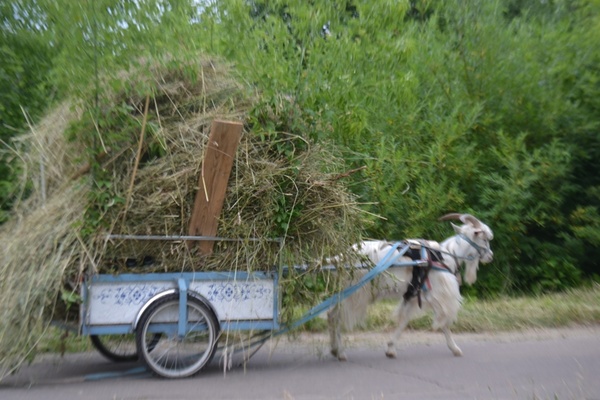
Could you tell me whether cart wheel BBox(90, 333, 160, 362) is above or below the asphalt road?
above

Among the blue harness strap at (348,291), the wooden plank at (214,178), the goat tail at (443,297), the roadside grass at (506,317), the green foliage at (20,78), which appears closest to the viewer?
the wooden plank at (214,178)

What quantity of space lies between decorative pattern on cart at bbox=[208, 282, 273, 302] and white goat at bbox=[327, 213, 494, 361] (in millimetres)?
1058

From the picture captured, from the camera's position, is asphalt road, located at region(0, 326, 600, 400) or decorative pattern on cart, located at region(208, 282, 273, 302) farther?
decorative pattern on cart, located at region(208, 282, 273, 302)

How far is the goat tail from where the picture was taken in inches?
321

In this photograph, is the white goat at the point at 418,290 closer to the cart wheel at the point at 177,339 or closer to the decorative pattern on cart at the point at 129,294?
the cart wheel at the point at 177,339

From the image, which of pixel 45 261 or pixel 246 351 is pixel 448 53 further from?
pixel 45 261

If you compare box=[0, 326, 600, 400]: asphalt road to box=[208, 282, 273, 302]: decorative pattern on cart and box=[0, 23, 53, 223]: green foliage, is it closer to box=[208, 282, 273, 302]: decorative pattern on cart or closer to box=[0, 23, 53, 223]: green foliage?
box=[208, 282, 273, 302]: decorative pattern on cart

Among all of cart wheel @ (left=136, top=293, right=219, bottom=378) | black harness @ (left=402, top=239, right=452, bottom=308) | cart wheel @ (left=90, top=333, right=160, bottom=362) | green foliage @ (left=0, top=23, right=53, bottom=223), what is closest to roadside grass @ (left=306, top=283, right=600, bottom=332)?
black harness @ (left=402, top=239, right=452, bottom=308)

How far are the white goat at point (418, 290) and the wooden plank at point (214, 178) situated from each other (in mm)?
1788

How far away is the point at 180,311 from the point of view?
6.76 m

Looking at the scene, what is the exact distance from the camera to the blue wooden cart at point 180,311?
263 inches

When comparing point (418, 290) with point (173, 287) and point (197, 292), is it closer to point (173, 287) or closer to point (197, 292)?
point (197, 292)

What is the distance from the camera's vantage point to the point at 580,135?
13961 millimetres

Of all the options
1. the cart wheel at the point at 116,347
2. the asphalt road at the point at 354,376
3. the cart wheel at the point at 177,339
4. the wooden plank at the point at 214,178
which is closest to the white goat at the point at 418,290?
the asphalt road at the point at 354,376
